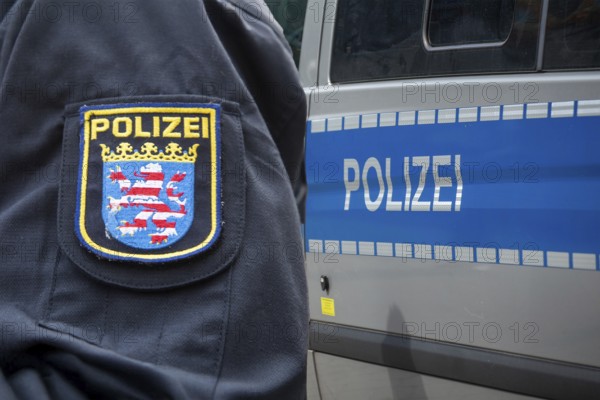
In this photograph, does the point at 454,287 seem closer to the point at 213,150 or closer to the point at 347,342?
the point at 347,342

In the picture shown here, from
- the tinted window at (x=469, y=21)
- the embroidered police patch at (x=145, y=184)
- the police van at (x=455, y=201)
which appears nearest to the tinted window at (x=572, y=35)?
the police van at (x=455, y=201)

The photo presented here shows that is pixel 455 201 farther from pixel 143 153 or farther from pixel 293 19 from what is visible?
pixel 143 153

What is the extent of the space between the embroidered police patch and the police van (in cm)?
139

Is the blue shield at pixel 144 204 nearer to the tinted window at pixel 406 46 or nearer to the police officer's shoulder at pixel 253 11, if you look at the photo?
the police officer's shoulder at pixel 253 11

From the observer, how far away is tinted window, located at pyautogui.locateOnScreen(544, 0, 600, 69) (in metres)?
2.06

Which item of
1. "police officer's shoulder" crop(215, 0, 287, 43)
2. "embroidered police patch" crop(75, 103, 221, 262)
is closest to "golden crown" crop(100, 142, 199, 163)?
"embroidered police patch" crop(75, 103, 221, 262)

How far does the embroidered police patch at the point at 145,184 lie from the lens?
854mm

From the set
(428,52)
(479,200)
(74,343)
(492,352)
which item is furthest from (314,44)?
(74,343)

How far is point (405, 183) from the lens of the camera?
7.86 feet

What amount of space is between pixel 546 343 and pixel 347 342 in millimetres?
735

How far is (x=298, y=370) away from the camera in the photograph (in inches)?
35.7

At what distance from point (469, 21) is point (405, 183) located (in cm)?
52

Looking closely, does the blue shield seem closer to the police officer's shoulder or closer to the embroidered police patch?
the embroidered police patch

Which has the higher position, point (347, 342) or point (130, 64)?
point (130, 64)
